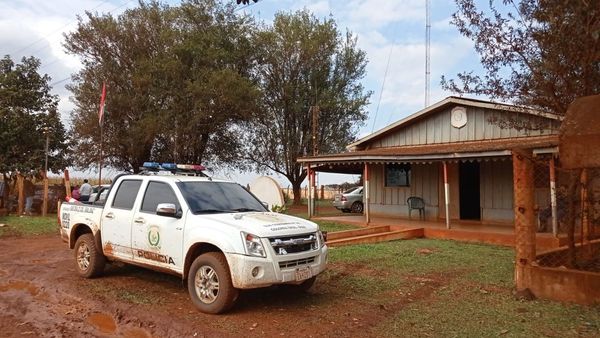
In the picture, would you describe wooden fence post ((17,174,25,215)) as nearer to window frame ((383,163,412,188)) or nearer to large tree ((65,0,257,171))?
large tree ((65,0,257,171))

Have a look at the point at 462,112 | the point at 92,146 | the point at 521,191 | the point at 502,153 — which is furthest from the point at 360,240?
the point at 92,146

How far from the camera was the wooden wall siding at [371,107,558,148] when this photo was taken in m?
16.6

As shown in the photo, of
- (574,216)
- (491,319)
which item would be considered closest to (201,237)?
(491,319)

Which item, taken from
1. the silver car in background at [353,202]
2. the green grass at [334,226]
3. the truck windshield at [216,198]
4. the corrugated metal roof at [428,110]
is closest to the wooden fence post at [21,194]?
the green grass at [334,226]

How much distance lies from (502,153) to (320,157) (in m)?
6.89

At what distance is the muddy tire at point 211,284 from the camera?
612 centimetres

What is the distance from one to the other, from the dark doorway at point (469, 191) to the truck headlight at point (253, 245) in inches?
510

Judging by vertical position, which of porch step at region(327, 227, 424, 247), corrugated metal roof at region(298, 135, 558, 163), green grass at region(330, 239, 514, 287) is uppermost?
corrugated metal roof at region(298, 135, 558, 163)

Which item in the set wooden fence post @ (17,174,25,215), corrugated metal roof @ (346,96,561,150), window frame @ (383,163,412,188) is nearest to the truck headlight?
corrugated metal roof @ (346,96,561,150)

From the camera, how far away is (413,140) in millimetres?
18984

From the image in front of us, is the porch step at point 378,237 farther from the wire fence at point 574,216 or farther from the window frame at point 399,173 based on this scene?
the wire fence at point 574,216

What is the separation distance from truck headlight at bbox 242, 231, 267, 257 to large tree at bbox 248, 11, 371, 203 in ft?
85.9

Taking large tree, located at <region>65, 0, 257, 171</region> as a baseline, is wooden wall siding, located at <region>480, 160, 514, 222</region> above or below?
below

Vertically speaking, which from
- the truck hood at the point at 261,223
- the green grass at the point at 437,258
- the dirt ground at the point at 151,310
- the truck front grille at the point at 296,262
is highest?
the truck hood at the point at 261,223
